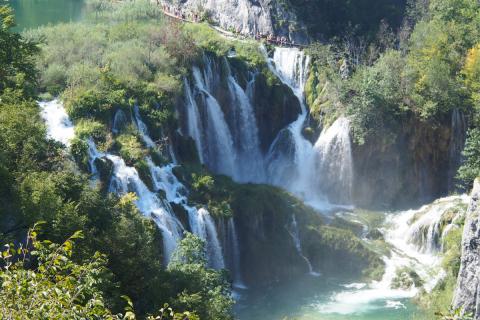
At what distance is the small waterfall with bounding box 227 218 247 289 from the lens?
29688mm

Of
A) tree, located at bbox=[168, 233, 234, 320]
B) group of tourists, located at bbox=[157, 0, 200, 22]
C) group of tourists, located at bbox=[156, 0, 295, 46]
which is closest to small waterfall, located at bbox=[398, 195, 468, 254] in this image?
tree, located at bbox=[168, 233, 234, 320]

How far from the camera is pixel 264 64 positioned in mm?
42312

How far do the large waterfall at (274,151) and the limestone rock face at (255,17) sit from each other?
9866 mm

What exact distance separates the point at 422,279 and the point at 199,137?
14020 mm

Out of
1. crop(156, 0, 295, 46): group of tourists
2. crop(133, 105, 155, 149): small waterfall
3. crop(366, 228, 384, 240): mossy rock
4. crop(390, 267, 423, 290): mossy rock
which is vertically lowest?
crop(390, 267, 423, 290): mossy rock

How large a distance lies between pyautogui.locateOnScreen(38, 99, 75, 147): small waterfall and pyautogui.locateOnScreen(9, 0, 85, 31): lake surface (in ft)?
66.5

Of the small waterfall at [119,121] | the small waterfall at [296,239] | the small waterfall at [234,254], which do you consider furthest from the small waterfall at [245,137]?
the small waterfall at [119,121]

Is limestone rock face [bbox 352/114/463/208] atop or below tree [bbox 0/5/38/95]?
below

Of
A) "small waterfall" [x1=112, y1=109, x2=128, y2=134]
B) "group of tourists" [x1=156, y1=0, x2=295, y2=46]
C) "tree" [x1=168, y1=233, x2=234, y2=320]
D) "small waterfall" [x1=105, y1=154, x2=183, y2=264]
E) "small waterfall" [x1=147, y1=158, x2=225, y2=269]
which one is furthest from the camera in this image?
"group of tourists" [x1=156, y1=0, x2=295, y2=46]

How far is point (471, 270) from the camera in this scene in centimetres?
2434

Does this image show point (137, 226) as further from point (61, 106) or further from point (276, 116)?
point (276, 116)

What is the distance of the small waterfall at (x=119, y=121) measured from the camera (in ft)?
96.8

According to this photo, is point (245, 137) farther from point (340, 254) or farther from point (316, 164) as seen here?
point (340, 254)

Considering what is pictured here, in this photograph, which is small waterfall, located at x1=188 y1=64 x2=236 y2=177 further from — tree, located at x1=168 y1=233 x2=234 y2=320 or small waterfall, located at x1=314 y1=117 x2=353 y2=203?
tree, located at x1=168 y1=233 x2=234 y2=320
